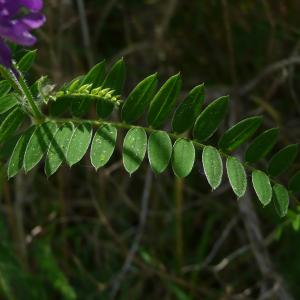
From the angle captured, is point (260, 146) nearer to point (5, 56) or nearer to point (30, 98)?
point (30, 98)

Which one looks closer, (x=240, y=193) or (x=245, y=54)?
(x=240, y=193)

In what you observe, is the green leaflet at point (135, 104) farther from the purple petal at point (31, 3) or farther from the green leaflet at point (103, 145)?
the purple petal at point (31, 3)

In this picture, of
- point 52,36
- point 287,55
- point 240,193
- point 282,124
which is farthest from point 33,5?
point 287,55

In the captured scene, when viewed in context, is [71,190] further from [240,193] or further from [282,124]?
[240,193]

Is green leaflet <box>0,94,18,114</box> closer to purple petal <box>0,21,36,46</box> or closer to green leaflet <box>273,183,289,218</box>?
purple petal <box>0,21,36,46</box>

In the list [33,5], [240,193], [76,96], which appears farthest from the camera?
[76,96]

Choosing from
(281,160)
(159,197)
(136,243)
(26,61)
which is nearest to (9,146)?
(26,61)
